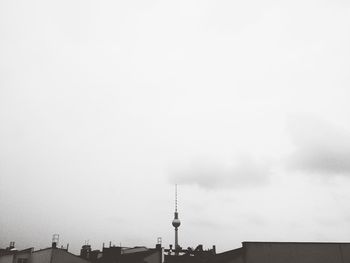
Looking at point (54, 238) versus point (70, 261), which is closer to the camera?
point (70, 261)

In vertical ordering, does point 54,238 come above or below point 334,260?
above

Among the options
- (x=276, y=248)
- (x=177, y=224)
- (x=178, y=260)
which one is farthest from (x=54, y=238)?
(x=177, y=224)

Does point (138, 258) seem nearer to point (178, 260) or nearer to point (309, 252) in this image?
point (178, 260)

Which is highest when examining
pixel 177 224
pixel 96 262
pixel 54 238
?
pixel 177 224

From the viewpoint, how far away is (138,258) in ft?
128

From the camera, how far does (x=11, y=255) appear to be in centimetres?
3850

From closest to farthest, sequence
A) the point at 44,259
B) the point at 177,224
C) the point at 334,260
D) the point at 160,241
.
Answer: the point at 334,260, the point at 44,259, the point at 160,241, the point at 177,224

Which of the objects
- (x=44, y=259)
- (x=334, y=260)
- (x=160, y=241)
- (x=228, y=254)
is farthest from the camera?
(x=160, y=241)

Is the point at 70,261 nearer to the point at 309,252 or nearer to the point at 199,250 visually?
the point at 199,250

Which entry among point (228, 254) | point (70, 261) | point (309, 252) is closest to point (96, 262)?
point (70, 261)

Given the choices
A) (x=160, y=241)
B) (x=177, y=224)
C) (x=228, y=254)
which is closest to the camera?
(x=228, y=254)

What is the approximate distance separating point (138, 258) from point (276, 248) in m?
19.5

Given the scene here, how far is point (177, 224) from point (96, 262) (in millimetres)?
69027

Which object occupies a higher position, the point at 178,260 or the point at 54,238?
the point at 54,238
